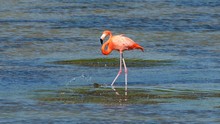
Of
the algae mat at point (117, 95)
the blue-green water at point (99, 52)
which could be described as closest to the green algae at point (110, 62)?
the blue-green water at point (99, 52)

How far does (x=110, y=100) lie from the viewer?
45.4ft

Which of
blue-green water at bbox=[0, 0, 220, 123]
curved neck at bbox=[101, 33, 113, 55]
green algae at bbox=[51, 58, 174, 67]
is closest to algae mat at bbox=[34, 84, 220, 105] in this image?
blue-green water at bbox=[0, 0, 220, 123]

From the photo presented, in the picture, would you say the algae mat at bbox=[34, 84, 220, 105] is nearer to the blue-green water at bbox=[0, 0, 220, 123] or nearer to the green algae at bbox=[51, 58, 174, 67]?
the blue-green water at bbox=[0, 0, 220, 123]

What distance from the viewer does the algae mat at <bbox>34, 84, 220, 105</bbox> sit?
45.2 feet

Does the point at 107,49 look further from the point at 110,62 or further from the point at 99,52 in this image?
the point at 99,52

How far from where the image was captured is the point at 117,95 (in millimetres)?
14336

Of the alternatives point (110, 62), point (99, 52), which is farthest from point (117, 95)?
point (99, 52)

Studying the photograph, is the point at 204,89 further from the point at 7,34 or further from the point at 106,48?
the point at 7,34

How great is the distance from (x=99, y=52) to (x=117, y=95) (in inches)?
223

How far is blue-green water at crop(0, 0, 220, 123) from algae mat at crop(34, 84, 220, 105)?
283 millimetres

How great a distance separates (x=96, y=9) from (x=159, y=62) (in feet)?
36.3

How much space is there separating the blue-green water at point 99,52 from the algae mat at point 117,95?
0.28m

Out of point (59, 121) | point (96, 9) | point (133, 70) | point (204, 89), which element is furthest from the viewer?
point (96, 9)

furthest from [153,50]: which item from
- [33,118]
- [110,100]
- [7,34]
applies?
[33,118]
